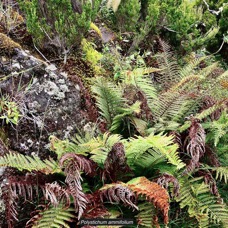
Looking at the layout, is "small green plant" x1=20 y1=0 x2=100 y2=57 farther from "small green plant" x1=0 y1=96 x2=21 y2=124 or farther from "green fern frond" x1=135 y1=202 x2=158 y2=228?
"green fern frond" x1=135 y1=202 x2=158 y2=228

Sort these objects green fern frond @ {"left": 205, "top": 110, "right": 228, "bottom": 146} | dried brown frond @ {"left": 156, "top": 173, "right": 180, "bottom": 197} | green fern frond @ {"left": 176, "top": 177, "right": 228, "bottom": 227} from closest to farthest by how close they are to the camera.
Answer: dried brown frond @ {"left": 156, "top": 173, "right": 180, "bottom": 197}
green fern frond @ {"left": 176, "top": 177, "right": 228, "bottom": 227}
green fern frond @ {"left": 205, "top": 110, "right": 228, "bottom": 146}

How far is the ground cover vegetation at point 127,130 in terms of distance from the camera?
9.71ft

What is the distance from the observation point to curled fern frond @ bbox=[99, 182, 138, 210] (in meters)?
2.89

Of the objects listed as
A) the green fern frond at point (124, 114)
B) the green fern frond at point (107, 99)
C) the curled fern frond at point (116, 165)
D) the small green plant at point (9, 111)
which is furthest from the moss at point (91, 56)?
the curled fern frond at point (116, 165)

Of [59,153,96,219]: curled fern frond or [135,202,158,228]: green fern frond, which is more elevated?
[59,153,96,219]: curled fern frond

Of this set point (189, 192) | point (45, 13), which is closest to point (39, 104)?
point (45, 13)

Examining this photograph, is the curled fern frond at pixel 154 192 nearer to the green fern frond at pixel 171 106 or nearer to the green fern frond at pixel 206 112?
the green fern frond at pixel 206 112

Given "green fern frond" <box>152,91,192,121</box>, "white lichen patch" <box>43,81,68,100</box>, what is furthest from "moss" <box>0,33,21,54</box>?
"green fern frond" <box>152,91,192,121</box>

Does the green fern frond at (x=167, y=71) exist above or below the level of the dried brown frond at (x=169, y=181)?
above

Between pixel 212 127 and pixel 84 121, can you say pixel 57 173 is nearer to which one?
pixel 84 121

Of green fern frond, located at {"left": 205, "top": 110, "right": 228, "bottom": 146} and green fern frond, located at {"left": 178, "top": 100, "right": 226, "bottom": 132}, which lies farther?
green fern frond, located at {"left": 178, "top": 100, "right": 226, "bottom": 132}

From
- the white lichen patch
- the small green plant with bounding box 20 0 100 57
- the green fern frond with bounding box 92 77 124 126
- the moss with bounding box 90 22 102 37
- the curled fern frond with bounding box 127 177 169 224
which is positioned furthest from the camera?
the moss with bounding box 90 22 102 37

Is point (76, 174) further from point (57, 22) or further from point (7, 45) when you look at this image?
point (57, 22)

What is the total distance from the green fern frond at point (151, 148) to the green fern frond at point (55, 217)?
648mm
